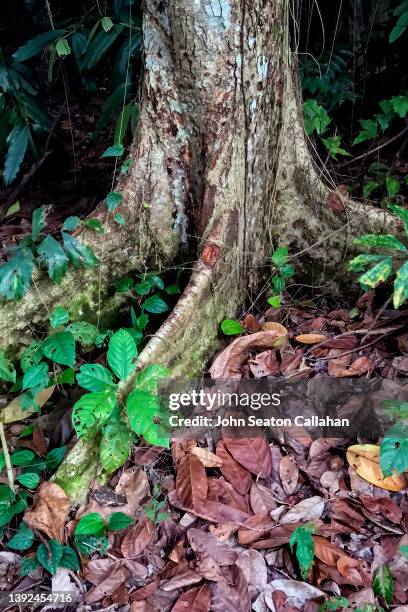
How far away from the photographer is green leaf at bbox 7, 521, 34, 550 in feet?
6.42

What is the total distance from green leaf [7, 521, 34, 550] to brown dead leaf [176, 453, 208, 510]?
1.87 ft

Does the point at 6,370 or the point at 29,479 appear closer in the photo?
the point at 29,479

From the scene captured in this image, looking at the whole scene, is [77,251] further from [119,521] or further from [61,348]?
[119,521]

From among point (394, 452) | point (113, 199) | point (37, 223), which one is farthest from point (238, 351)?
point (37, 223)

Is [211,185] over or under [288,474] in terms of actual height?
over

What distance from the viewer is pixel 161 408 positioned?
7.62 ft

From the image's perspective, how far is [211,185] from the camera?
263 centimetres

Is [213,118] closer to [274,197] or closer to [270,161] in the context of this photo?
[270,161]

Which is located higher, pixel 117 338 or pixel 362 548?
pixel 117 338

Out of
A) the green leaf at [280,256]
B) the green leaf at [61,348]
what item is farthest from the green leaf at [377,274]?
the green leaf at [61,348]

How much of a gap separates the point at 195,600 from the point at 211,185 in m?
1.78

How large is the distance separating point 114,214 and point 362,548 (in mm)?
1901

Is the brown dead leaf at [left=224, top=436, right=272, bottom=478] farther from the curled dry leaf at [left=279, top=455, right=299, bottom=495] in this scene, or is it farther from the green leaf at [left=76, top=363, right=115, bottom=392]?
the green leaf at [left=76, top=363, right=115, bottom=392]

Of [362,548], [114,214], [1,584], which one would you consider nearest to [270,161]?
[114,214]
